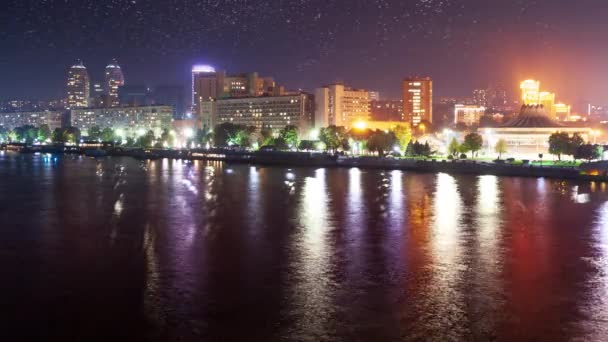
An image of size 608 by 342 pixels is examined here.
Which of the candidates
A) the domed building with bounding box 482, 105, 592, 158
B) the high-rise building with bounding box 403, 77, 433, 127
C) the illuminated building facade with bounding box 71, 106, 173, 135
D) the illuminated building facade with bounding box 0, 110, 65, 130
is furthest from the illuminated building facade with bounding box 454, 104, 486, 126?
the illuminated building facade with bounding box 0, 110, 65, 130

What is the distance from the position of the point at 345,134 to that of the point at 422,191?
3134cm

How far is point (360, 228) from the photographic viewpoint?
12.7 m

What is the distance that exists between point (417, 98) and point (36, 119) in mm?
63812

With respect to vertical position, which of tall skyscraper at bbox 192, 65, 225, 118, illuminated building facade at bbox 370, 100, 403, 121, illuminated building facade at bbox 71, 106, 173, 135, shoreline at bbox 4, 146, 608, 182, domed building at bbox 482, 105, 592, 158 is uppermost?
tall skyscraper at bbox 192, 65, 225, 118

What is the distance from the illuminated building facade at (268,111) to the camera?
7019 cm

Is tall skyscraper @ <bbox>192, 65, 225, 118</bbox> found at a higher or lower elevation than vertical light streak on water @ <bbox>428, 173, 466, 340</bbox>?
higher

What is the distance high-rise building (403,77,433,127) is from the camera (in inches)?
3716

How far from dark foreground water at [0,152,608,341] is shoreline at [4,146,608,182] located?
948cm

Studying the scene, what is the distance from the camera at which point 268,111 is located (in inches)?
2881

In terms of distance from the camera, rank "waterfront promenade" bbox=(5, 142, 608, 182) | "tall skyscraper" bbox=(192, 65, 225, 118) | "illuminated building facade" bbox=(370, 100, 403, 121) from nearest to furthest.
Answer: "waterfront promenade" bbox=(5, 142, 608, 182)
"tall skyscraper" bbox=(192, 65, 225, 118)
"illuminated building facade" bbox=(370, 100, 403, 121)

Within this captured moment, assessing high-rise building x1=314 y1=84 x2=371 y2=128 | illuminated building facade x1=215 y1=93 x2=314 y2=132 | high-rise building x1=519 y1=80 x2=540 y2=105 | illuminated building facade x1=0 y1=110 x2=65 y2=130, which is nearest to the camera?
high-rise building x1=519 y1=80 x2=540 y2=105

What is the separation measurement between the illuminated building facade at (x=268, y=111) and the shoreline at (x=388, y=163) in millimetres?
18434

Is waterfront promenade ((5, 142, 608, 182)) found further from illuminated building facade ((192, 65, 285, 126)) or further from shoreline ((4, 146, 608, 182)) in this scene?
illuminated building facade ((192, 65, 285, 126))

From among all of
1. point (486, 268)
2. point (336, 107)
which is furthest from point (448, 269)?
point (336, 107)
